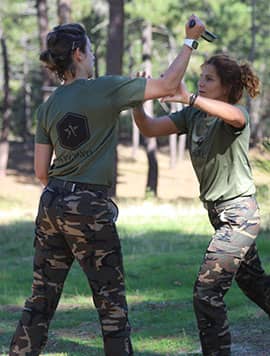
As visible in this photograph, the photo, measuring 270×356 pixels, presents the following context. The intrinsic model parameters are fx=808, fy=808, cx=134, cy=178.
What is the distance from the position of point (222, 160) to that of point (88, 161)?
889mm

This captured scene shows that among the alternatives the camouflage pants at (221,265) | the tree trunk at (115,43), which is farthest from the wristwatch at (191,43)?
the tree trunk at (115,43)

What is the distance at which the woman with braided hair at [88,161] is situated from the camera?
13.8 feet

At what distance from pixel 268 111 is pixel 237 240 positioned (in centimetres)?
5257

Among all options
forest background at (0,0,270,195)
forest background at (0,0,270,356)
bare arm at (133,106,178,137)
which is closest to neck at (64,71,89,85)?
bare arm at (133,106,178,137)

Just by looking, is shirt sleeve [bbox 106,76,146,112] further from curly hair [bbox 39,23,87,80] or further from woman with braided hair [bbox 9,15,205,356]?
curly hair [bbox 39,23,87,80]

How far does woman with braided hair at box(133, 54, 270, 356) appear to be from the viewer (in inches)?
182

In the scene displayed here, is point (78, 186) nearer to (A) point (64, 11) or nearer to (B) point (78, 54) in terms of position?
(B) point (78, 54)

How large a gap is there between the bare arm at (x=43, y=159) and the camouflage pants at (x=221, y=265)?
1016 millimetres

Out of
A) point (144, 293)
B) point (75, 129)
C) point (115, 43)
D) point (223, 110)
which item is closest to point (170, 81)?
point (223, 110)

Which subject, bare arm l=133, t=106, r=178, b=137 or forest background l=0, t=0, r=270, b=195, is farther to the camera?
forest background l=0, t=0, r=270, b=195

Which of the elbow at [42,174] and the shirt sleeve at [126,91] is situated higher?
the shirt sleeve at [126,91]

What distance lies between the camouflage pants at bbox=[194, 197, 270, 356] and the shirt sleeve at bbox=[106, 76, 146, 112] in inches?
37.4

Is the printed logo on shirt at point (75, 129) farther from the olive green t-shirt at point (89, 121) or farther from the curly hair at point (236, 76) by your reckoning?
the curly hair at point (236, 76)

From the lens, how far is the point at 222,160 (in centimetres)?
471
